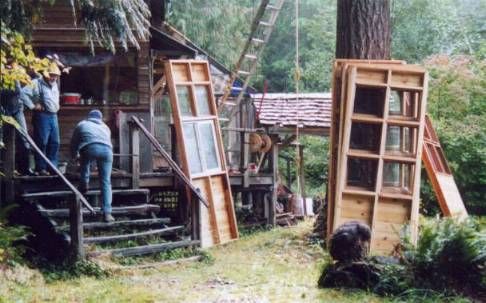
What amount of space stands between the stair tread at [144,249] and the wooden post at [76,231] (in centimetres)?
17

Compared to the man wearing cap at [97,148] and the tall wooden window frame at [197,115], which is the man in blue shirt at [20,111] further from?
the tall wooden window frame at [197,115]

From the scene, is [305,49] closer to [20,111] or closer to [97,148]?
[20,111]

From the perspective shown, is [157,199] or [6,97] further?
[157,199]

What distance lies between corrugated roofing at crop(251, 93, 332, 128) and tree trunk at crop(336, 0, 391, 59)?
17.0 ft

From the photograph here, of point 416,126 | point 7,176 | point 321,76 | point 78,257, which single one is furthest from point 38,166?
point 321,76

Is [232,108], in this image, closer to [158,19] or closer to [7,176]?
[158,19]

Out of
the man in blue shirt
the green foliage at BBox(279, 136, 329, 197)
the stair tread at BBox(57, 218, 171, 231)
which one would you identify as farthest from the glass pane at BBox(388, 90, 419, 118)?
the green foliage at BBox(279, 136, 329, 197)

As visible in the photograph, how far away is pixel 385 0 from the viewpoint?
9.58 meters

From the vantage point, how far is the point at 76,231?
7.93 metres

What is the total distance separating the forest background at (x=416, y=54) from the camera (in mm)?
14516

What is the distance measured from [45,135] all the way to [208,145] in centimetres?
270

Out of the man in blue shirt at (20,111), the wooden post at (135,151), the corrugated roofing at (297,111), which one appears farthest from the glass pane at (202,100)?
the corrugated roofing at (297,111)

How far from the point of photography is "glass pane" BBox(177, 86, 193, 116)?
34.2ft

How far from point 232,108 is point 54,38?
514cm
